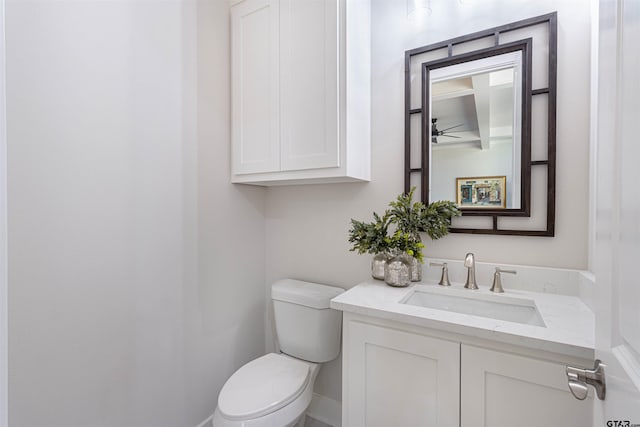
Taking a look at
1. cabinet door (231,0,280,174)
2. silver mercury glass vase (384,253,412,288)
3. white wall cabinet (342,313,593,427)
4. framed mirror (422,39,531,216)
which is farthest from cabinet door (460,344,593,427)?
cabinet door (231,0,280,174)

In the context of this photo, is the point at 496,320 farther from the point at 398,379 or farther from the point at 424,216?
the point at 424,216

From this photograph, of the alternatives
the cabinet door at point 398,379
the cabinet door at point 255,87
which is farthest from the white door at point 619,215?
the cabinet door at point 255,87

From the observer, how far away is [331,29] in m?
1.29

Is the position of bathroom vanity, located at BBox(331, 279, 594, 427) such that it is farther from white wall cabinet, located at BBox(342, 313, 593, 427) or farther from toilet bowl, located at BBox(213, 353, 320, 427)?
toilet bowl, located at BBox(213, 353, 320, 427)

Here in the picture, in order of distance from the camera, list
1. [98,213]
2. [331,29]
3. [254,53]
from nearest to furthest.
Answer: [98,213] → [331,29] → [254,53]

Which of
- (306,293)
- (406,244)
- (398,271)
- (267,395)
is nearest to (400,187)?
(406,244)

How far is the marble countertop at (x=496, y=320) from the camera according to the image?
29.9 inches

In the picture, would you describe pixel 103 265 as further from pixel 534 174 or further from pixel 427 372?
pixel 534 174

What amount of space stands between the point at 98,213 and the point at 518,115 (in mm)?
1696

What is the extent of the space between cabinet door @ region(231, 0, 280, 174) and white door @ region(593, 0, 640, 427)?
1177 mm

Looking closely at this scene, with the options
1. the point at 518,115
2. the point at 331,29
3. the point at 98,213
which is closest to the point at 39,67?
the point at 98,213

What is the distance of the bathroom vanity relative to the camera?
77cm

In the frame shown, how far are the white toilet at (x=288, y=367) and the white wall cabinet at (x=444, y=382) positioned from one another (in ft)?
0.87

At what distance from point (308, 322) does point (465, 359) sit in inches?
30.7
